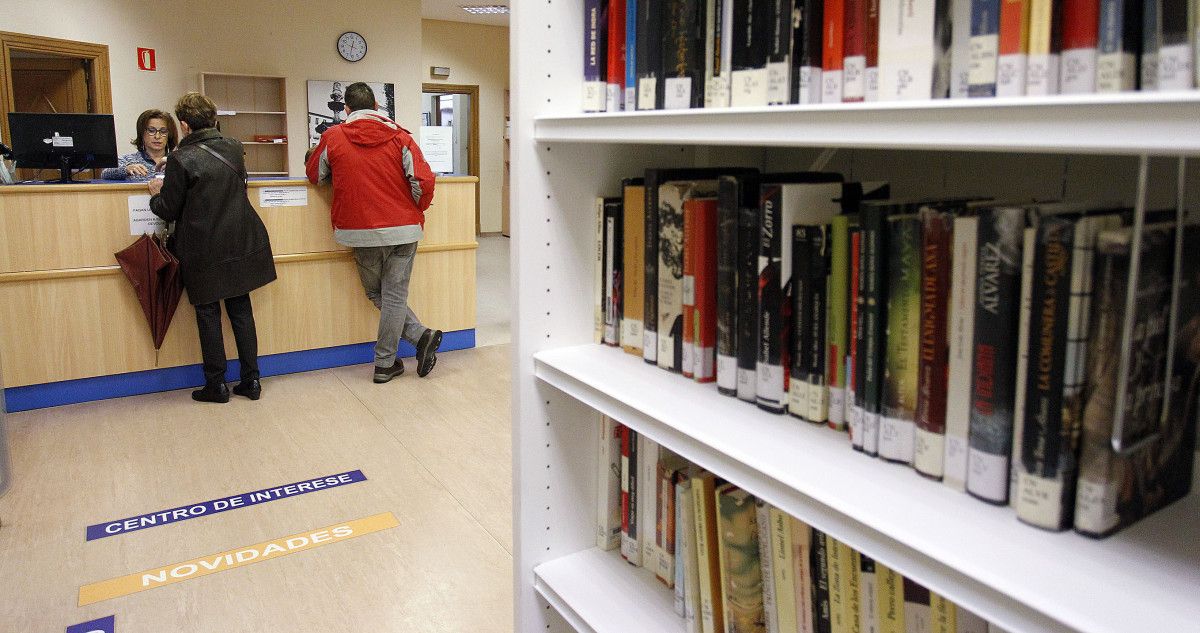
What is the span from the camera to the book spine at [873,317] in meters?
1.02

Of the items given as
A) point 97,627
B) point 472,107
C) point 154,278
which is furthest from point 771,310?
point 472,107

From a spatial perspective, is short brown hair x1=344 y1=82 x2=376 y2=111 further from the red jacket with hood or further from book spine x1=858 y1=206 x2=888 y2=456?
book spine x1=858 y1=206 x2=888 y2=456

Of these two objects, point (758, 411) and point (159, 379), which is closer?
point (758, 411)

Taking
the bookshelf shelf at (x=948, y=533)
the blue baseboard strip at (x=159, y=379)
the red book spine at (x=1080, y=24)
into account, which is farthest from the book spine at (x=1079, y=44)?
the blue baseboard strip at (x=159, y=379)

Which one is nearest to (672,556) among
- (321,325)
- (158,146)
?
(321,325)

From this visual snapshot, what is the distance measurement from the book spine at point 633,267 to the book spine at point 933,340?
0.59 meters

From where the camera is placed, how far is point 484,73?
11.4 metres

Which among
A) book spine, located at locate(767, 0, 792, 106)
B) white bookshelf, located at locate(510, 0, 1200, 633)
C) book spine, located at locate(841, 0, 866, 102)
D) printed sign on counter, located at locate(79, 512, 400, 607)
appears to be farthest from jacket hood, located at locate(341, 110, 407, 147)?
book spine, located at locate(841, 0, 866, 102)

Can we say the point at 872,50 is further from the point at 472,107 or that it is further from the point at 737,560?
the point at 472,107

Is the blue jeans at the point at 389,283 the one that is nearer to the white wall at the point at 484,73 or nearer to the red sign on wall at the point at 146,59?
the red sign on wall at the point at 146,59

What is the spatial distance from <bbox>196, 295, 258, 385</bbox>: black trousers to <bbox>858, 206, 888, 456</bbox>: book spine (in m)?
3.76

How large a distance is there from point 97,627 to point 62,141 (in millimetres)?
3013

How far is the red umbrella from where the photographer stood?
4008 mm

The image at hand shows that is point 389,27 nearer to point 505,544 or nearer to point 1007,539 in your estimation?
point 505,544
